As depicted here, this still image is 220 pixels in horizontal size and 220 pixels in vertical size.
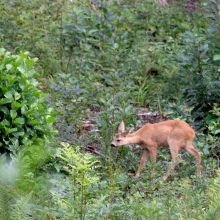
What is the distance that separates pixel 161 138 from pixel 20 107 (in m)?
2.06

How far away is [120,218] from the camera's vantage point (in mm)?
5059

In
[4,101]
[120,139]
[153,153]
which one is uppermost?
[4,101]

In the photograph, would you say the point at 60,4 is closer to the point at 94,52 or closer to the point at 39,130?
the point at 94,52

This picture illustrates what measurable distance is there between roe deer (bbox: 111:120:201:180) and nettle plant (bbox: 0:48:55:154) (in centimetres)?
113

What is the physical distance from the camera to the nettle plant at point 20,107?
24.9 ft

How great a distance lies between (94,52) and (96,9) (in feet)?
7.23

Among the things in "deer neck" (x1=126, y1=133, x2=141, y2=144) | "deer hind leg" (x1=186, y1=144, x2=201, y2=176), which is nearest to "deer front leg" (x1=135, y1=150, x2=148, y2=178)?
"deer neck" (x1=126, y1=133, x2=141, y2=144)

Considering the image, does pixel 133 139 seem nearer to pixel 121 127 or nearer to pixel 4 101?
pixel 121 127

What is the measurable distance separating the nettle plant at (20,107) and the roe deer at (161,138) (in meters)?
1.13

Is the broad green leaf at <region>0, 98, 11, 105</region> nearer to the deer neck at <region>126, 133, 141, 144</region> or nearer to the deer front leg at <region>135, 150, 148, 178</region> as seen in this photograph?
the deer front leg at <region>135, 150, 148, 178</region>

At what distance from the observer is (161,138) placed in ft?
29.9

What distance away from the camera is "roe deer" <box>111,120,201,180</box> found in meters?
8.78

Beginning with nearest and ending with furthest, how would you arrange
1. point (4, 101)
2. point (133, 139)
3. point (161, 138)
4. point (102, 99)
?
point (4, 101), point (161, 138), point (133, 139), point (102, 99)

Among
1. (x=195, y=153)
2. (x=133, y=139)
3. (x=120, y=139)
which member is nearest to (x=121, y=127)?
(x=120, y=139)
